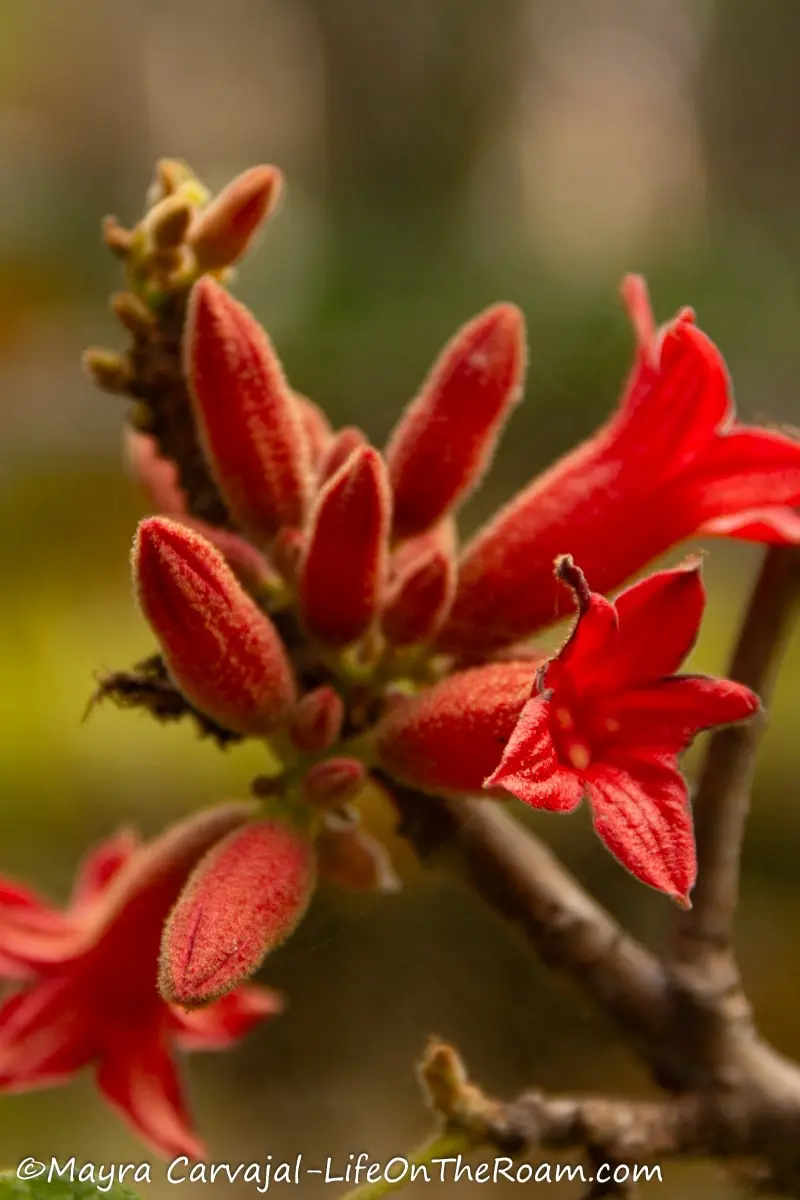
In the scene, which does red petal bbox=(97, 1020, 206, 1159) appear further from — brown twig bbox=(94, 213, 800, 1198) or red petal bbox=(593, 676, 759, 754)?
red petal bbox=(593, 676, 759, 754)

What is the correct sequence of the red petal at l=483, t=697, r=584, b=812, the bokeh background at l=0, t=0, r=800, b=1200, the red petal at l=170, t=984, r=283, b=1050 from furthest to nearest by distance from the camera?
1. the bokeh background at l=0, t=0, r=800, b=1200
2. the red petal at l=170, t=984, r=283, b=1050
3. the red petal at l=483, t=697, r=584, b=812

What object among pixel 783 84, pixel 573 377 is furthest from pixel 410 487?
pixel 783 84

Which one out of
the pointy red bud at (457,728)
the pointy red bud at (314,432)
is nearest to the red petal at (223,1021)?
the pointy red bud at (457,728)

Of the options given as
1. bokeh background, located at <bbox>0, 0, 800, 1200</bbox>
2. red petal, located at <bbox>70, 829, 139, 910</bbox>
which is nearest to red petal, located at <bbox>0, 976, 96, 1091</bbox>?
red petal, located at <bbox>70, 829, 139, 910</bbox>

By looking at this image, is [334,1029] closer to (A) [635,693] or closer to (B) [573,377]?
(B) [573,377]

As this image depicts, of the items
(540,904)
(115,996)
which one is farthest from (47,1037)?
(540,904)
